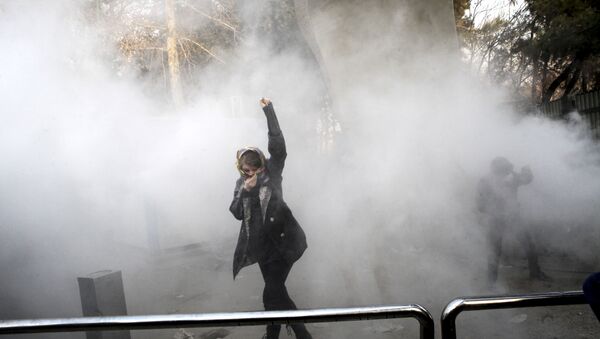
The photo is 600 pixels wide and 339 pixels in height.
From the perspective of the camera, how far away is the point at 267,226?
9.25ft

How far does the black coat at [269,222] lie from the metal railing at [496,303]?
1.64 meters

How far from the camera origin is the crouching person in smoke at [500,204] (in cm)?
395

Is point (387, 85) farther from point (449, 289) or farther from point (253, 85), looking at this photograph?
point (253, 85)

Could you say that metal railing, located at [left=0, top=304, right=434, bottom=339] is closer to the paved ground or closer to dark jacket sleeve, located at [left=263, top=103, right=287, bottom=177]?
dark jacket sleeve, located at [left=263, top=103, right=287, bottom=177]

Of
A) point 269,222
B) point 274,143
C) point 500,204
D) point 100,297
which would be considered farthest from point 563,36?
point 100,297

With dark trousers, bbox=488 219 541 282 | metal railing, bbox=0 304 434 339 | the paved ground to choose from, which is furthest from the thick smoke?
metal railing, bbox=0 304 434 339

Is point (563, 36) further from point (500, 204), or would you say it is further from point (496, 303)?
point (496, 303)

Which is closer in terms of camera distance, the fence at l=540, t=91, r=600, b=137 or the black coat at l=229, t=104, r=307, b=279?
the black coat at l=229, t=104, r=307, b=279

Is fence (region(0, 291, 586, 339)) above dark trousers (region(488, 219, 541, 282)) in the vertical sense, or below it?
above

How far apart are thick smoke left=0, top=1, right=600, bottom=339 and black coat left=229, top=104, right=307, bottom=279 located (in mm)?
1277

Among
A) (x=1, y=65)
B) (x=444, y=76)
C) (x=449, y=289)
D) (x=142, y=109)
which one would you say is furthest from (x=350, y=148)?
(x=1, y=65)

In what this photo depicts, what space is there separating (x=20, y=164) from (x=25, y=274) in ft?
3.68

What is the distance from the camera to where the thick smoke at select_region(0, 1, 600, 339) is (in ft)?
13.6

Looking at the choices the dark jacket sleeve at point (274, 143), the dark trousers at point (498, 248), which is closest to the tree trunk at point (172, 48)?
the dark jacket sleeve at point (274, 143)
